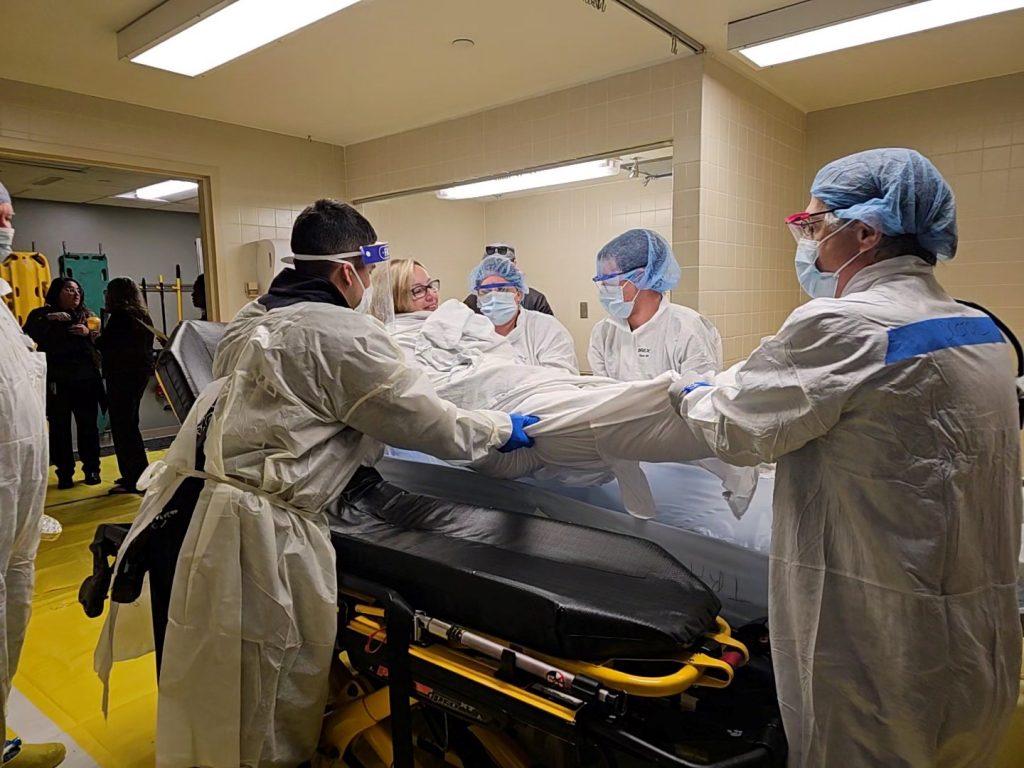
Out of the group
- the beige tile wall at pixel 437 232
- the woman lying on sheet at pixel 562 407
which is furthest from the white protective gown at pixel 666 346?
the beige tile wall at pixel 437 232

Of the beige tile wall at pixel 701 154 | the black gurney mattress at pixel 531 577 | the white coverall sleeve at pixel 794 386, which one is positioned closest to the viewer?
the white coverall sleeve at pixel 794 386

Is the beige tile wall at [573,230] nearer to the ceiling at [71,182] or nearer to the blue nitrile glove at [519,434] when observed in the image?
the ceiling at [71,182]

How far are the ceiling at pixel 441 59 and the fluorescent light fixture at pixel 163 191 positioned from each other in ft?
7.51

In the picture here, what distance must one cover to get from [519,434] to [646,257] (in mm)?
1317

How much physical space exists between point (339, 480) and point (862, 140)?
3.96 m

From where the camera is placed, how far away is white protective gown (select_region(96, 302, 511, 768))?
1.63 m

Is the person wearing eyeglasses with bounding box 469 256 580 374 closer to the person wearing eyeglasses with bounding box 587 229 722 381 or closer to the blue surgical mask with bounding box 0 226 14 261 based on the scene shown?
the person wearing eyeglasses with bounding box 587 229 722 381

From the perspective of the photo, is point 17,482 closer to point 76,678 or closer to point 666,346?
point 76,678

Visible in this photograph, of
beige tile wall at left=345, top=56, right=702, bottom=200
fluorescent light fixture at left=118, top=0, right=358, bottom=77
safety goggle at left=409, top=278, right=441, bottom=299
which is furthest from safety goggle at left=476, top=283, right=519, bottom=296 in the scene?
fluorescent light fixture at left=118, top=0, right=358, bottom=77

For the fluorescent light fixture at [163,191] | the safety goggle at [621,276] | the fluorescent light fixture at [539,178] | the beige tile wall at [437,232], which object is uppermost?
the fluorescent light fixture at [163,191]

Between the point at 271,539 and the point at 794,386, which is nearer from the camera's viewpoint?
the point at 794,386

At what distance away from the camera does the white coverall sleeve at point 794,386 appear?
1187 millimetres

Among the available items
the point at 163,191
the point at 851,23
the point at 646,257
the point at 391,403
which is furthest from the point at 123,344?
the point at 851,23

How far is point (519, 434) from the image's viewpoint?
74.5 inches
